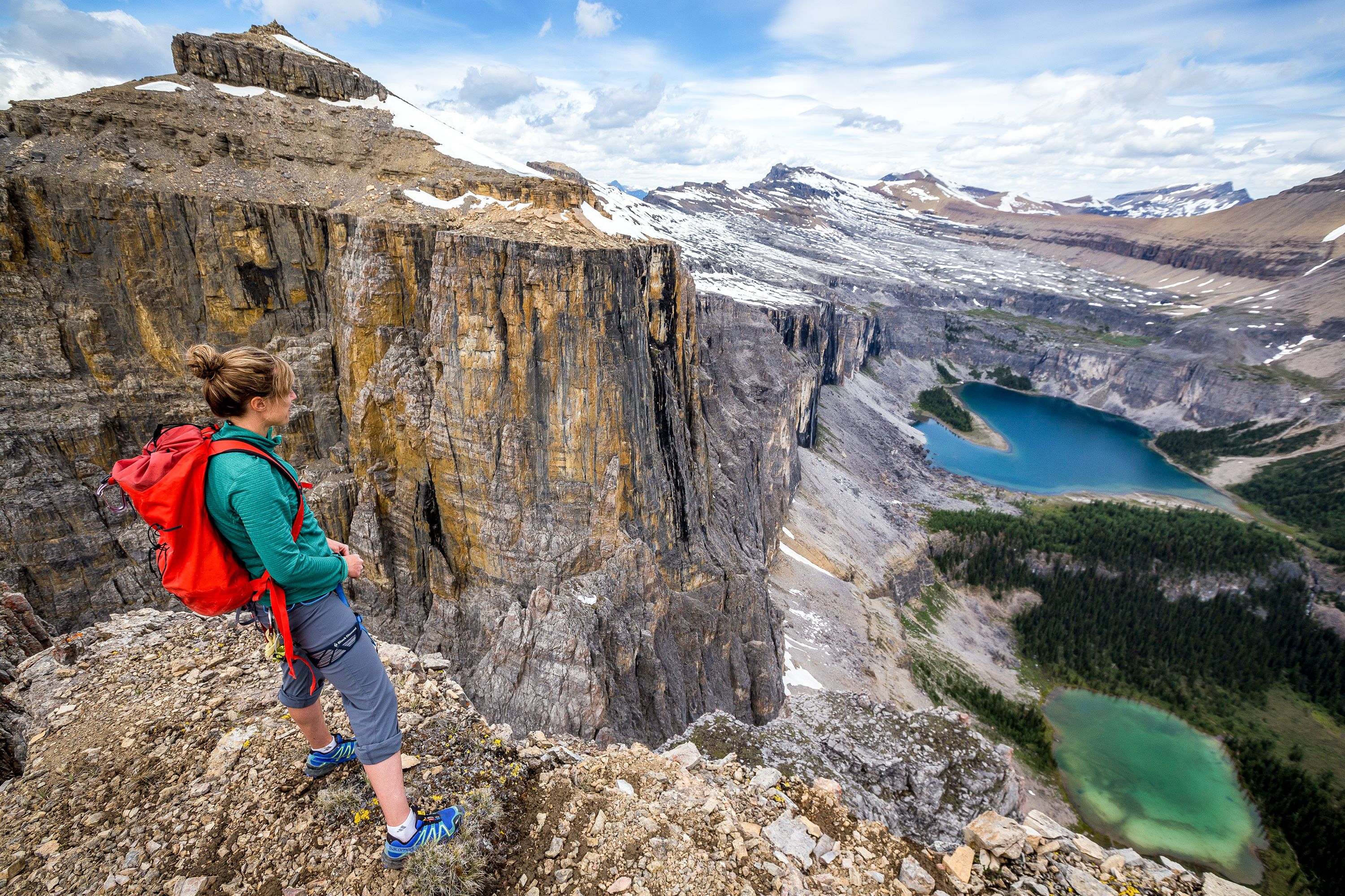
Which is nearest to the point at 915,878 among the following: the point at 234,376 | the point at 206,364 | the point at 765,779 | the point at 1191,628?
the point at 765,779

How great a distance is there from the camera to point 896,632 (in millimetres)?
42500

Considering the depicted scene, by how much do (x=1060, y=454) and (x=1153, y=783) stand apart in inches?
3237

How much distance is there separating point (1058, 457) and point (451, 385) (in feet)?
382

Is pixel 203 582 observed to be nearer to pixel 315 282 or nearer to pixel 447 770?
pixel 447 770

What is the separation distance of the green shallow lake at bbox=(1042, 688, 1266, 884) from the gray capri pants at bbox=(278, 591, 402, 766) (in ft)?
135

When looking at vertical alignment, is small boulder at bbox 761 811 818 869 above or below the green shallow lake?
above

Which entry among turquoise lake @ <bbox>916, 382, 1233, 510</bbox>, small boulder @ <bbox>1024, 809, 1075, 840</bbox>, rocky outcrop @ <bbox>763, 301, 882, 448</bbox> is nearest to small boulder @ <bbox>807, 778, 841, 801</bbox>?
small boulder @ <bbox>1024, 809, 1075, 840</bbox>

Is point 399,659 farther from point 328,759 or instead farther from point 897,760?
point 897,760

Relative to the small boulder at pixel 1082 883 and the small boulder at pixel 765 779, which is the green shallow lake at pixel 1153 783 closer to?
the small boulder at pixel 1082 883

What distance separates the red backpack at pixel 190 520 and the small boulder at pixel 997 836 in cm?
750

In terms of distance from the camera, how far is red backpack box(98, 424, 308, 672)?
3.33 metres

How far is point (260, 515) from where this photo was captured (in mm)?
3598

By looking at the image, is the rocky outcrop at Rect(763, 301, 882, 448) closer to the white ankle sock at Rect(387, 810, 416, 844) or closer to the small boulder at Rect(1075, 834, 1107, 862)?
the small boulder at Rect(1075, 834, 1107, 862)

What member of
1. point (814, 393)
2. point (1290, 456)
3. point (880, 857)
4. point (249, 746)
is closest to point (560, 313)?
point (249, 746)
